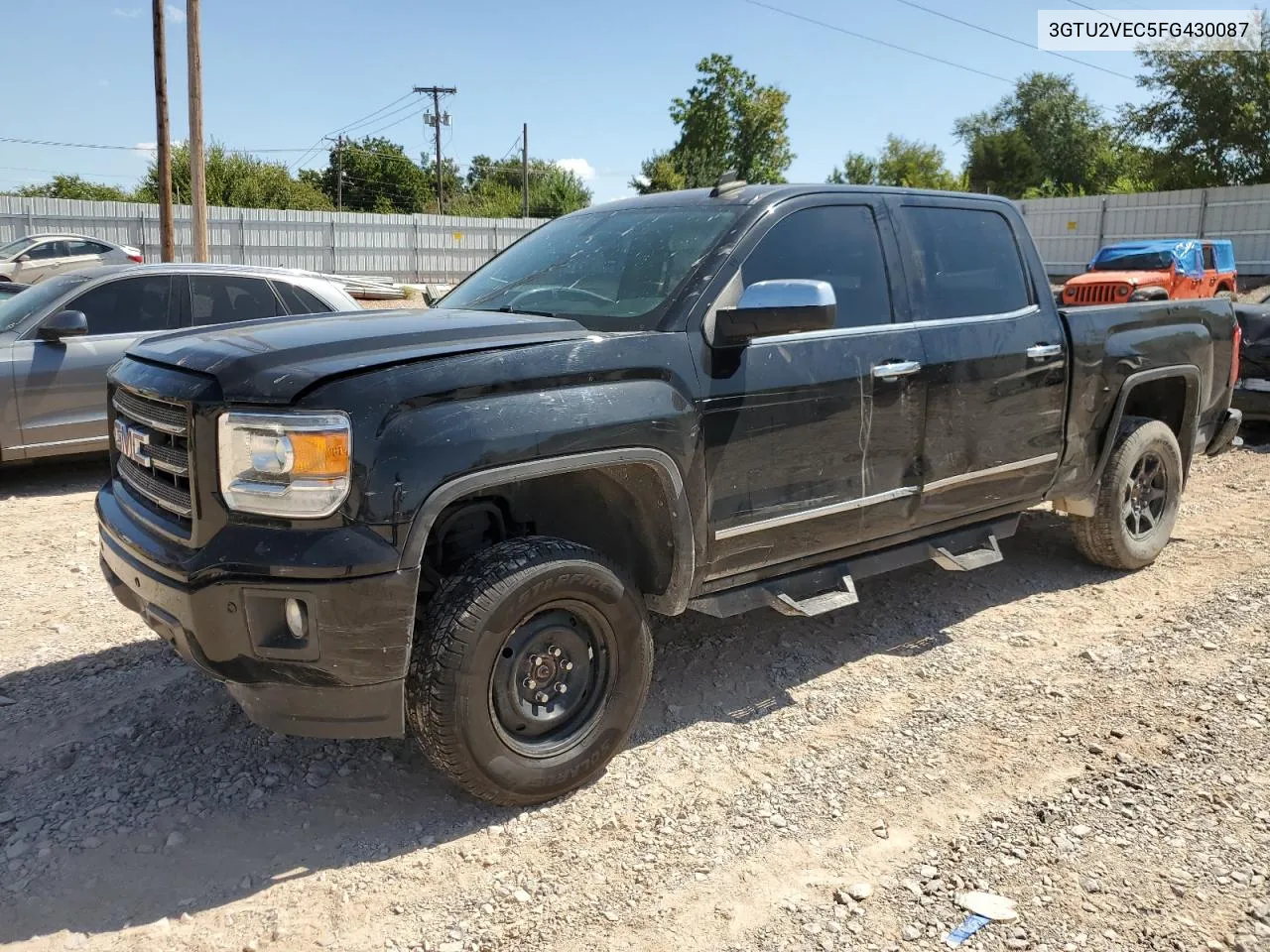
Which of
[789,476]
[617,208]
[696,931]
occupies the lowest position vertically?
[696,931]

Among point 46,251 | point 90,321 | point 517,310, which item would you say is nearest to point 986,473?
point 517,310

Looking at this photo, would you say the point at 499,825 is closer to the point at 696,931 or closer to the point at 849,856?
the point at 696,931

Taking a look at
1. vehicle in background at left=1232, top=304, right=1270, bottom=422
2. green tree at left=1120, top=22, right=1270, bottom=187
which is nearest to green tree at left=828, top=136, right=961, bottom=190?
green tree at left=1120, top=22, right=1270, bottom=187

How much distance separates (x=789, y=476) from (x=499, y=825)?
1.58 m

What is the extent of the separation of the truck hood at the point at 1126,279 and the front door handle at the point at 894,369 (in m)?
17.6

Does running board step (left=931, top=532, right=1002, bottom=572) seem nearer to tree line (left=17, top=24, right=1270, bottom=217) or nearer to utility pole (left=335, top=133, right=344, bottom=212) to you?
tree line (left=17, top=24, right=1270, bottom=217)

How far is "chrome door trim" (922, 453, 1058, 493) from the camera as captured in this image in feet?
14.3

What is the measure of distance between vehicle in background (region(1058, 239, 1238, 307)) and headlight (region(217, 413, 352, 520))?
63.2 ft

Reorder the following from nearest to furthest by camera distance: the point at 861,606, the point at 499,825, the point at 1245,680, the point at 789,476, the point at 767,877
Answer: the point at 767,877 < the point at 499,825 < the point at 789,476 < the point at 1245,680 < the point at 861,606

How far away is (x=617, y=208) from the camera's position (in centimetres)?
446

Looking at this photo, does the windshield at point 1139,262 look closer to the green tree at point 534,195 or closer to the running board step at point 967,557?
the running board step at point 967,557

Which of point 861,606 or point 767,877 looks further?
point 861,606

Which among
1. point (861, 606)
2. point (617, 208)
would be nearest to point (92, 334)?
point (617, 208)

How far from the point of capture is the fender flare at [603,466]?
9.53 ft
